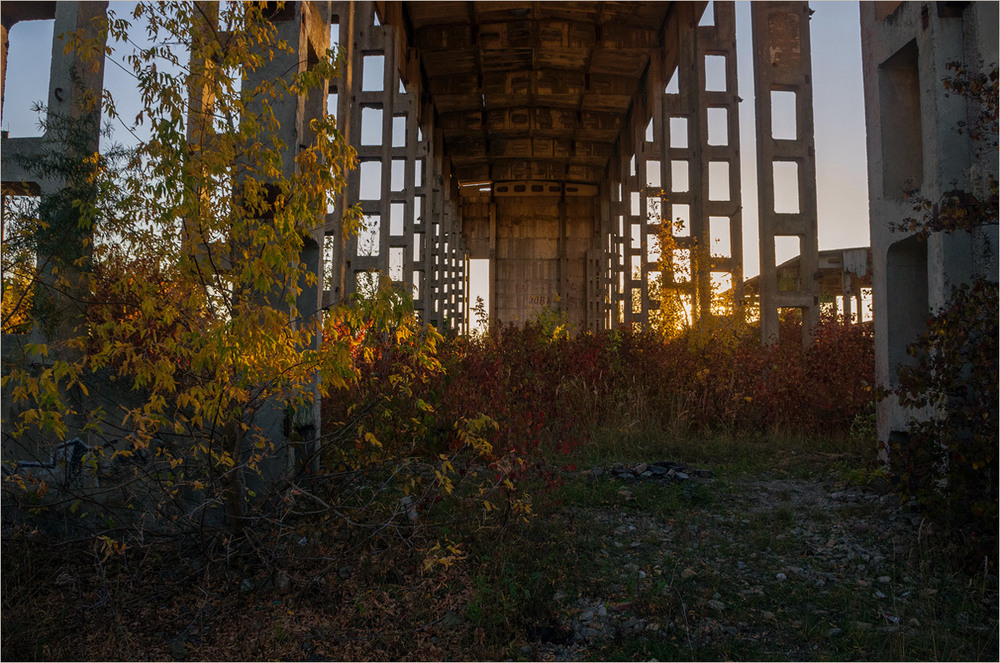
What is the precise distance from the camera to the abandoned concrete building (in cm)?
560

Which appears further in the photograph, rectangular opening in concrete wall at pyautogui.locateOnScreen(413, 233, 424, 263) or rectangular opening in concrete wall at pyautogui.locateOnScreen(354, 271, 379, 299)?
rectangular opening in concrete wall at pyautogui.locateOnScreen(413, 233, 424, 263)

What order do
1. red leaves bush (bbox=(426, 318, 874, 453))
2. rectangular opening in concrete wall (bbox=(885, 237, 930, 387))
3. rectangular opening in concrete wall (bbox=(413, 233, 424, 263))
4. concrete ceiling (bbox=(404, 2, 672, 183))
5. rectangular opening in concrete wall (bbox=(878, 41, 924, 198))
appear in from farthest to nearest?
1. rectangular opening in concrete wall (bbox=(413, 233, 424, 263))
2. concrete ceiling (bbox=(404, 2, 672, 183))
3. red leaves bush (bbox=(426, 318, 874, 453))
4. rectangular opening in concrete wall (bbox=(878, 41, 924, 198))
5. rectangular opening in concrete wall (bbox=(885, 237, 930, 387))

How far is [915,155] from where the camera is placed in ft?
20.0

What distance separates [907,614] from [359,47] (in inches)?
577

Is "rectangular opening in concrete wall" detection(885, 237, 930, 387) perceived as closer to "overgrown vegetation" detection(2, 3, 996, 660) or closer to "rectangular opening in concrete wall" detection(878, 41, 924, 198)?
"rectangular opening in concrete wall" detection(878, 41, 924, 198)

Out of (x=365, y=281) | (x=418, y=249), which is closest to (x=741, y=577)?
(x=365, y=281)

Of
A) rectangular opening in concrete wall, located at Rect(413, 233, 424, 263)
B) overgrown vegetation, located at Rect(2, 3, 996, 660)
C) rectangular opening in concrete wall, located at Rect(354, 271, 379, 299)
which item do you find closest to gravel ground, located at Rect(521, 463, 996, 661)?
overgrown vegetation, located at Rect(2, 3, 996, 660)

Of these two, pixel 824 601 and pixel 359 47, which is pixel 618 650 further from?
pixel 359 47

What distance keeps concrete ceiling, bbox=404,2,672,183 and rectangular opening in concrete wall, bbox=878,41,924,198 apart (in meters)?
12.7

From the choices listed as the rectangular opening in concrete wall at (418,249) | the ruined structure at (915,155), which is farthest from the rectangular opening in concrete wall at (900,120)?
the rectangular opening in concrete wall at (418,249)

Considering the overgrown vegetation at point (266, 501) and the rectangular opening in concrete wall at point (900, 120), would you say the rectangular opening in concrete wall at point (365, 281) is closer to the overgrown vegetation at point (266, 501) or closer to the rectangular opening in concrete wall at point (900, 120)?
the overgrown vegetation at point (266, 501)

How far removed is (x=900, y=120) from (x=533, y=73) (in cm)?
1633

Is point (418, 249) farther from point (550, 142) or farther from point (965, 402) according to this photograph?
point (965, 402)

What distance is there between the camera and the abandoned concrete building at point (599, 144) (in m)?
5.60
